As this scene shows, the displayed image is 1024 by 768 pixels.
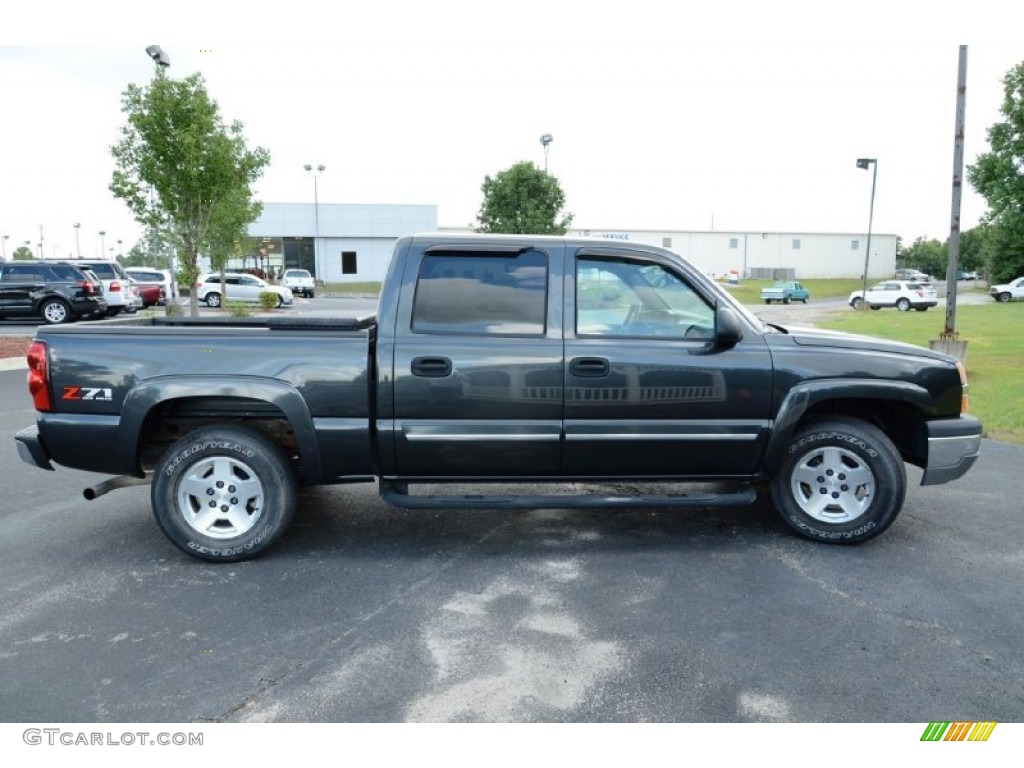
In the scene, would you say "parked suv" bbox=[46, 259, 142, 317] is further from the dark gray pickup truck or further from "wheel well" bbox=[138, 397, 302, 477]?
the dark gray pickup truck

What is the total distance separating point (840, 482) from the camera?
4.79m

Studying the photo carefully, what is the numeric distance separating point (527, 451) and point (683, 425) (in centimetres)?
93

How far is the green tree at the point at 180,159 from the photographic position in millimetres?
16344

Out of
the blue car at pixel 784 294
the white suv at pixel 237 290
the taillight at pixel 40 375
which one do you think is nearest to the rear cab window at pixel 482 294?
the taillight at pixel 40 375

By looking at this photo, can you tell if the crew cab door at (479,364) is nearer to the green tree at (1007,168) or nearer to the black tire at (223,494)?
the black tire at (223,494)

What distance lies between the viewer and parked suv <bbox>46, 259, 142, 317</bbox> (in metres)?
22.7

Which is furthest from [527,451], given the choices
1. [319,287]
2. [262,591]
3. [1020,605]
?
[319,287]

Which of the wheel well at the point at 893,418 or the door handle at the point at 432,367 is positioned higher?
the door handle at the point at 432,367

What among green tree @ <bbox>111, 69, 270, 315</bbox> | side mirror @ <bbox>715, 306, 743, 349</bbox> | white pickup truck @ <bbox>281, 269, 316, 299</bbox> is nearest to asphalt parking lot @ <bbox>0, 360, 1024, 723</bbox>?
side mirror @ <bbox>715, 306, 743, 349</bbox>

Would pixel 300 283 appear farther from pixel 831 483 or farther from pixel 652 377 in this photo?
pixel 831 483

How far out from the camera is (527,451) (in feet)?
14.8

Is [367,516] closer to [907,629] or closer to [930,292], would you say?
[907,629]

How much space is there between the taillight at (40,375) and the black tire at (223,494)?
2.32 feet

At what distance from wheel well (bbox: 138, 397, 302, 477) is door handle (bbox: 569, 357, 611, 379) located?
1.70 meters
